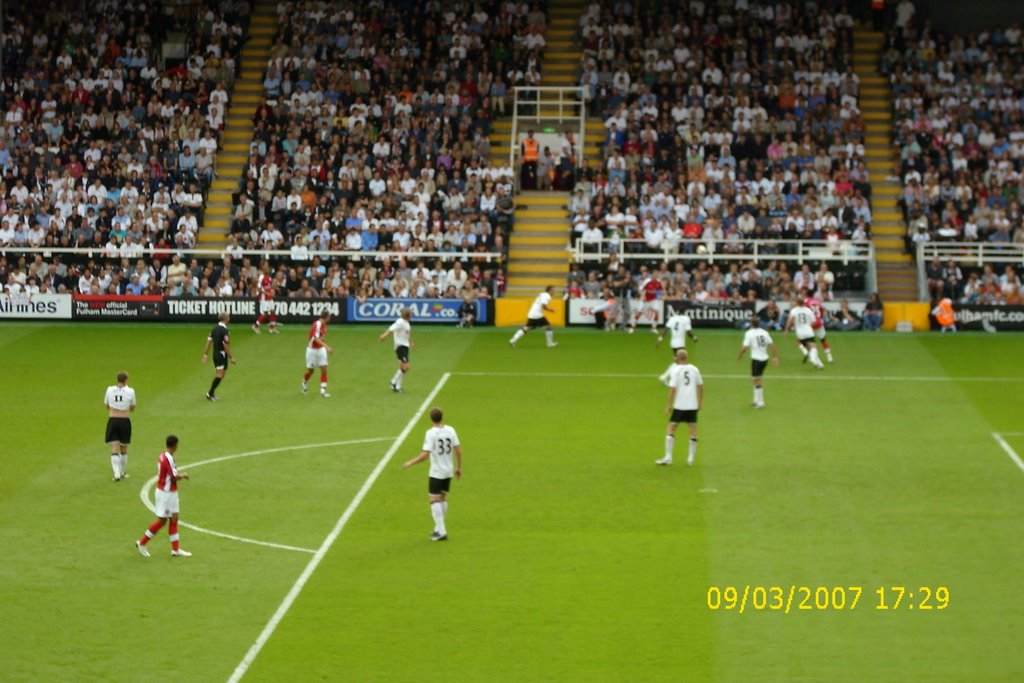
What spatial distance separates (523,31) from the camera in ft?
188

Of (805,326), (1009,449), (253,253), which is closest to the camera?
(1009,449)

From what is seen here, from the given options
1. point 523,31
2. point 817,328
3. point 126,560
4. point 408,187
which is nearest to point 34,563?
point 126,560

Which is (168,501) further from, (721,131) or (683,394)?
(721,131)

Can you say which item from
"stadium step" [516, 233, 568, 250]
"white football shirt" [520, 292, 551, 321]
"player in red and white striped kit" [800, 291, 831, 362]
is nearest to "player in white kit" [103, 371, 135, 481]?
"white football shirt" [520, 292, 551, 321]

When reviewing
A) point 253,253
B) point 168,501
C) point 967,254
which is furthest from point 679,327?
point 168,501

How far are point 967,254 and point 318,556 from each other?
32.3 m

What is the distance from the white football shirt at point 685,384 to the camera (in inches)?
1064

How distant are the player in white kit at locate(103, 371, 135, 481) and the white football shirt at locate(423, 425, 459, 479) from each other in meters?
6.40

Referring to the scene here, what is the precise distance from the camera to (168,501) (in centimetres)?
2130

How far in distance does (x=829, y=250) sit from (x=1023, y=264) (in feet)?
19.9

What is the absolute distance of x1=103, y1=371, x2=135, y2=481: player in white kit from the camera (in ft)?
84.9

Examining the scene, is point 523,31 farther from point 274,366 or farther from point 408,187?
point 274,366

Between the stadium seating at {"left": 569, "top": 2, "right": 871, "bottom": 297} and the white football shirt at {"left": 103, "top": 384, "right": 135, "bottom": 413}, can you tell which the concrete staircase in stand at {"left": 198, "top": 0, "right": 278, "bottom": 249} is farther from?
the white football shirt at {"left": 103, "top": 384, "right": 135, "bottom": 413}

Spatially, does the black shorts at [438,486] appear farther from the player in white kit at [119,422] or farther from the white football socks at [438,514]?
the player in white kit at [119,422]
